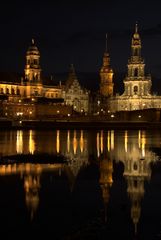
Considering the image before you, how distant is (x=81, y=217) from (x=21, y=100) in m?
116

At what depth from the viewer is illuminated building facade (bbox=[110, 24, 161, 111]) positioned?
14462 centimetres

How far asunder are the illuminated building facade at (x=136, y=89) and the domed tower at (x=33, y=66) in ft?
82.0

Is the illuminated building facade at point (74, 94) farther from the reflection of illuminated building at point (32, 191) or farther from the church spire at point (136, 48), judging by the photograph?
the reflection of illuminated building at point (32, 191)

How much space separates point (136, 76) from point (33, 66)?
31.5 metres

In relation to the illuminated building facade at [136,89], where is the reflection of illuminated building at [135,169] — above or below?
below

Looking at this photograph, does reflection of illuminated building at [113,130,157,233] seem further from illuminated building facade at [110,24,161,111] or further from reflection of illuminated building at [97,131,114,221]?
illuminated building facade at [110,24,161,111]

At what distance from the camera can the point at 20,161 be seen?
31203mm

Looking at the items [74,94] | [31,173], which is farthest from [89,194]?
[74,94]

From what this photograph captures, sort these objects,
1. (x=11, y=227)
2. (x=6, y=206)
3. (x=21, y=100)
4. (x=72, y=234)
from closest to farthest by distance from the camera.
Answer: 1. (x=72, y=234)
2. (x=11, y=227)
3. (x=6, y=206)
4. (x=21, y=100)

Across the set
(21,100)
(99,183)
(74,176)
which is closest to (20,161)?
(74,176)

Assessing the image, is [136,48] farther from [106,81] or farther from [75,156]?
[75,156]

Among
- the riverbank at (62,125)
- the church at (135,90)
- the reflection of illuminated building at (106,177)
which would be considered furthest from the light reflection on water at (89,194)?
the church at (135,90)

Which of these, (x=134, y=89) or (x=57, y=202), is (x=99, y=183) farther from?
(x=134, y=89)

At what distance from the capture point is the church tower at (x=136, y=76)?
145625 millimetres
